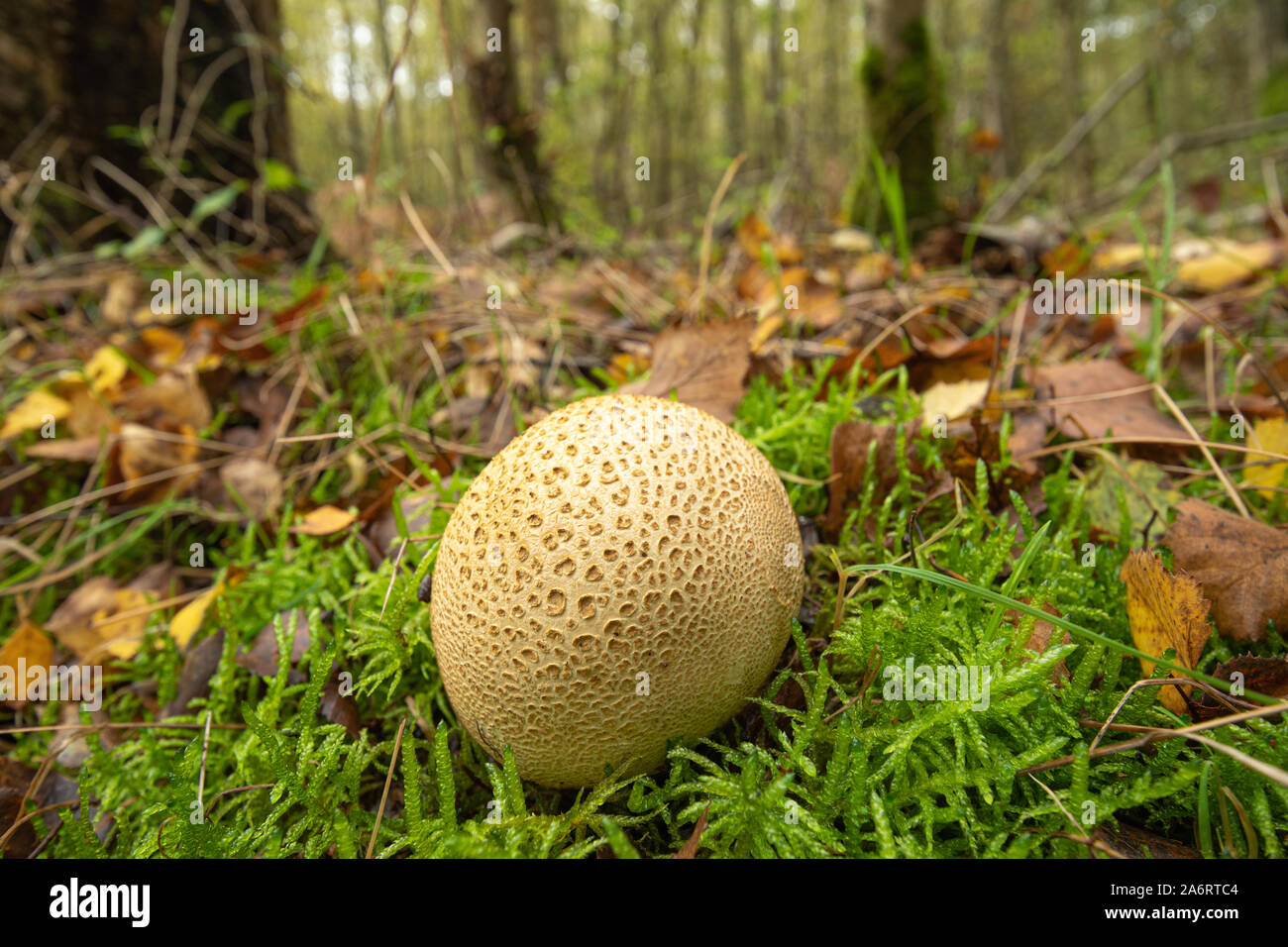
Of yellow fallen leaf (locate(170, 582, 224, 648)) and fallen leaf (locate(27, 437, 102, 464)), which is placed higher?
fallen leaf (locate(27, 437, 102, 464))

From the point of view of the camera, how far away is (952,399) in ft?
7.69

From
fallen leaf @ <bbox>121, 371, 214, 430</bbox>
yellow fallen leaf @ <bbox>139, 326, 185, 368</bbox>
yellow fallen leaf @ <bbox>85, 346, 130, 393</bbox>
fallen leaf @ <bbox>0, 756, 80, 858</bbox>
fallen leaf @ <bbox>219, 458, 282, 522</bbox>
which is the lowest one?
fallen leaf @ <bbox>0, 756, 80, 858</bbox>

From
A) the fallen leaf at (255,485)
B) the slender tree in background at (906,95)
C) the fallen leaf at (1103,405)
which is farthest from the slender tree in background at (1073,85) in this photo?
the fallen leaf at (255,485)

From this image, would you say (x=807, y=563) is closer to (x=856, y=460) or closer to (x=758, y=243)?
(x=856, y=460)

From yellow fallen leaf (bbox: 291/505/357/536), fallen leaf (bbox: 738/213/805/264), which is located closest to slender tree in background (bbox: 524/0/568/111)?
fallen leaf (bbox: 738/213/805/264)

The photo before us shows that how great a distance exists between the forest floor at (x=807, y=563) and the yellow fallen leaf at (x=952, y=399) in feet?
0.04


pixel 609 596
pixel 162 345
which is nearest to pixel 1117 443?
pixel 609 596

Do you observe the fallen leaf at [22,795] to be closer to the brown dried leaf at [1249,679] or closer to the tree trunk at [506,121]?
the brown dried leaf at [1249,679]

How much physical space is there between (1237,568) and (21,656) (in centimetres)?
355

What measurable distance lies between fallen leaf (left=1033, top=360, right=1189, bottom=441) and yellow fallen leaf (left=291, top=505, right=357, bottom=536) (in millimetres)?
2376

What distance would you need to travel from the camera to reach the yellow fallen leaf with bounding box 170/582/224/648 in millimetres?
2170

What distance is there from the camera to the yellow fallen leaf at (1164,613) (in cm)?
140

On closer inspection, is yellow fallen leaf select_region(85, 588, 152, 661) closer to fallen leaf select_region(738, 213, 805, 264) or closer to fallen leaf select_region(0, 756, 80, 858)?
fallen leaf select_region(0, 756, 80, 858)
